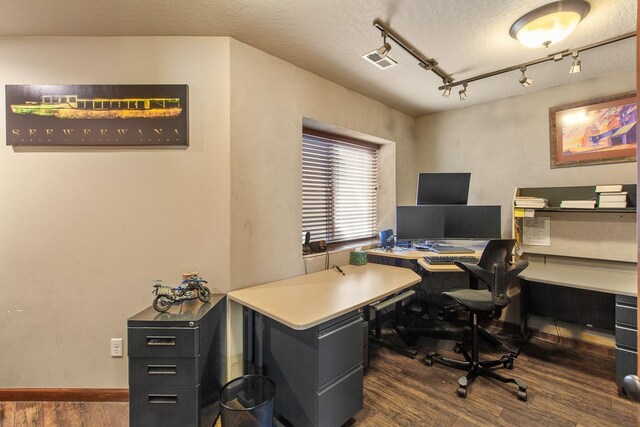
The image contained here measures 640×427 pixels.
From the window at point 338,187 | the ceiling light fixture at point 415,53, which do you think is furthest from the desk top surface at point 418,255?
the ceiling light fixture at point 415,53

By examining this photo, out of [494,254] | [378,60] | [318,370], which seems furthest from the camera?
[378,60]

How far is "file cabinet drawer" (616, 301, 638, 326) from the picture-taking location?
1927 mm

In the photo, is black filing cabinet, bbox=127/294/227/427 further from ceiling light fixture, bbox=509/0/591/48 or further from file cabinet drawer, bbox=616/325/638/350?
file cabinet drawer, bbox=616/325/638/350

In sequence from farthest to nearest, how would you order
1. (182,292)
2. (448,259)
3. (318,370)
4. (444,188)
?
1. (444,188)
2. (448,259)
3. (182,292)
4. (318,370)

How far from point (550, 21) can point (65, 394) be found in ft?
13.1

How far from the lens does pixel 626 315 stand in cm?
197

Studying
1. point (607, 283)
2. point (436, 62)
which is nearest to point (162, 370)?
point (436, 62)

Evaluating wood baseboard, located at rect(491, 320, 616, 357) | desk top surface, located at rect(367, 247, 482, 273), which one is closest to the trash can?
desk top surface, located at rect(367, 247, 482, 273)

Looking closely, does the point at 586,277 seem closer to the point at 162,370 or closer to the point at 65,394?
the point at 162,370

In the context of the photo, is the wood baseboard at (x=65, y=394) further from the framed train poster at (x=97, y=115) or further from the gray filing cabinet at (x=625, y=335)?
the gray filing cabinet at (x=625, y=335)

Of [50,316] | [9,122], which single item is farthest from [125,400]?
[9,122]

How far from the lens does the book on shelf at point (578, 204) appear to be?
242 centimetres

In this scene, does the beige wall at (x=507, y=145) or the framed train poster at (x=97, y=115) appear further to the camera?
the beige wall at (x=507, y=145)

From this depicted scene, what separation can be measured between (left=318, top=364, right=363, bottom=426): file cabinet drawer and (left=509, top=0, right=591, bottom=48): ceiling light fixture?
2390 millimetres
